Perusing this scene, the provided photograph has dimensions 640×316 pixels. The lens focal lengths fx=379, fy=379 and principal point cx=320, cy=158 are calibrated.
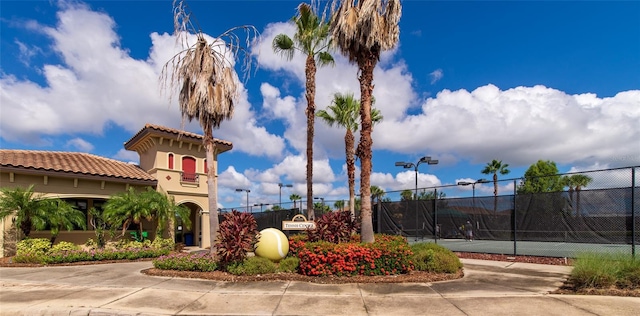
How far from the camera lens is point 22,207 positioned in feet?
48.4

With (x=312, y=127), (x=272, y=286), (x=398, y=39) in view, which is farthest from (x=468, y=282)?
(x=312, y=127)

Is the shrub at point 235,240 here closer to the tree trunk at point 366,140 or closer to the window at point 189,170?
the tree trunk at point 366,140

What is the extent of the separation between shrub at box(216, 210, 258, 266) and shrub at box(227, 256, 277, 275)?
22 cm

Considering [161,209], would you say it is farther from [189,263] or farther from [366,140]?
[366,140]

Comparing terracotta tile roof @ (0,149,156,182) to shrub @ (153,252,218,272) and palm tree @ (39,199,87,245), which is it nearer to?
palm tree @ (39,199,87,245)

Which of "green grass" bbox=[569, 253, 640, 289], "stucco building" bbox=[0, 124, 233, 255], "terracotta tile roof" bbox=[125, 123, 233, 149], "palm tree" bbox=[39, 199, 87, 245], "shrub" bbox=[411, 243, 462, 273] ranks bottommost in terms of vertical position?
"shrub" bbox=[411, 243, 462, 273]

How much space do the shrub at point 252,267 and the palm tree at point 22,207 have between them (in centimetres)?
962

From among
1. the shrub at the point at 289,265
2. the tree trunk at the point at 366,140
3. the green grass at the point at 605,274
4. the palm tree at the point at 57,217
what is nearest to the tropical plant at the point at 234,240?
the shrub at the point at 289,265

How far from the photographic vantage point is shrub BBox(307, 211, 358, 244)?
1252 centimetres

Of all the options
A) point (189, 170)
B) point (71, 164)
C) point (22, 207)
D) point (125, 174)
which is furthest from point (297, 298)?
point (189, 170)

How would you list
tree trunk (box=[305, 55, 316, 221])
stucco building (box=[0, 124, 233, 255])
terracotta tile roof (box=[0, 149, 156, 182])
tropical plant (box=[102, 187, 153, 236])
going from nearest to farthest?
terracotta tile roof (box=[0, 149, 156, 182]) < stucco building (box=[0, 124, 233, 255]) < tropical plant (box=[102, 187, 153, 236]) < tree trunk (box=[305, 55, 316, 221])

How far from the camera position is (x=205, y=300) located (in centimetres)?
780

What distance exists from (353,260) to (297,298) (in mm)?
2589

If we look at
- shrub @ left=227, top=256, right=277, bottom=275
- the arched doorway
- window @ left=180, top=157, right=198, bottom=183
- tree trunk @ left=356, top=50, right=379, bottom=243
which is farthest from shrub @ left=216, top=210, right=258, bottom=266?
the arched doorway
